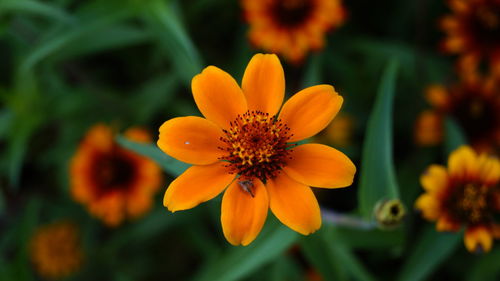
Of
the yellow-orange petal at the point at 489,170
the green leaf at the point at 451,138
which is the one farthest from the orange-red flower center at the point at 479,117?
the yellow-orange petal at the point at 489,170

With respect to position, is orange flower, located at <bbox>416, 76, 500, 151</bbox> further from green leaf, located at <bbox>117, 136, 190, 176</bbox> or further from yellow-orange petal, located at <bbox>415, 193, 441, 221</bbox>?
green leaf, located at <bbox>117, 136, 190, 176</bbox>

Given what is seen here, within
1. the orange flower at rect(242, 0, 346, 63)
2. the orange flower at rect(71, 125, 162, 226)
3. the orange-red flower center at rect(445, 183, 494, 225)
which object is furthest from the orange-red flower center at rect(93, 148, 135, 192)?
the orange-red flower center at rect(445, 183, 494, 225)

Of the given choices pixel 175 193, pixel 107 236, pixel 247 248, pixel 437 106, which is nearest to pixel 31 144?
pixel 107 236

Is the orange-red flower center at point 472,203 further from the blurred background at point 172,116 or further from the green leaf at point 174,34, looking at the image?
the green leaf at point 174,34

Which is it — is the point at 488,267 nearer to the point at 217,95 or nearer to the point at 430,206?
the point at 430,206

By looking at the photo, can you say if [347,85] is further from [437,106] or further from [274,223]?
[274,223]

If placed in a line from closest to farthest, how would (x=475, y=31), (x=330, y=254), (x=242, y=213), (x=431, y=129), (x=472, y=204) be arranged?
(x=242, y=213), (x=472, y=204), (x=330, y=254), (x=431, y=129), (x=475, y=31)

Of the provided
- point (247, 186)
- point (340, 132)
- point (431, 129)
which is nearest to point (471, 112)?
point (431, 129)
